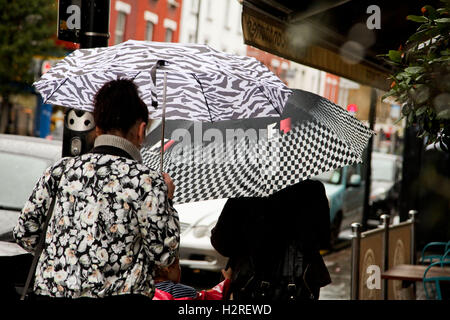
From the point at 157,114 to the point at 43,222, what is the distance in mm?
1878

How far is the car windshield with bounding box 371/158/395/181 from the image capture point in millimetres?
21188

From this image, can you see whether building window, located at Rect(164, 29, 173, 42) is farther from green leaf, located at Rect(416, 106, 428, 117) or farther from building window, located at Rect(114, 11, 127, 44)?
green leaf, located at Rect(416, 106, 428, 117)

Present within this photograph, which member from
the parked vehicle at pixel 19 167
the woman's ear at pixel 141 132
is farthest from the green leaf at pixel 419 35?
the parked vehicle at pixel 19 167

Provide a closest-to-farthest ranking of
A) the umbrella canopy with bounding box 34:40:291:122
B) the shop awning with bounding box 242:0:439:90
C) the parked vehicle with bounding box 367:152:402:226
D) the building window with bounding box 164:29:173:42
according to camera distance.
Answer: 1. the umbrella canopy with bounding box 34:40:291:122
2. the shop awning with bounding box 242:0:439:90
3. the parked vehicle with bounding box 367:152:402:226
4. the building window with bounding box 164:29:173:42

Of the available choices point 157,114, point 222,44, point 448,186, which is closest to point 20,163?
point 157,114

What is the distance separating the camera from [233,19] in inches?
1549

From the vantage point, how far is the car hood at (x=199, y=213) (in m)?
10.3

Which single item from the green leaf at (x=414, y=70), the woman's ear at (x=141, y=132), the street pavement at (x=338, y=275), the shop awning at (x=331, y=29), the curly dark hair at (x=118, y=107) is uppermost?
the shop awning at (x=331, y=29)

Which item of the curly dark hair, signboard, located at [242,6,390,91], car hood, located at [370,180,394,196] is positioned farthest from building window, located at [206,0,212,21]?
the curly dark hair

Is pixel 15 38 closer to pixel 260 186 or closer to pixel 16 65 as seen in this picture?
pixel 16 65

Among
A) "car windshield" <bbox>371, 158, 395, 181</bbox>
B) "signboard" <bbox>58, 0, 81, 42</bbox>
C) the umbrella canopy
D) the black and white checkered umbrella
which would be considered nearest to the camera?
the umbrella canopy

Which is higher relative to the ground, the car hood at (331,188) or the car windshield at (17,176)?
the car windshield at (17,176)

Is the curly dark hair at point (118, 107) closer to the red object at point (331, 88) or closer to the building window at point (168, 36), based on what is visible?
the building window at point (168, 36)

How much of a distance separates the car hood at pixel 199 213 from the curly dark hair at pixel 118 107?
671 cm
